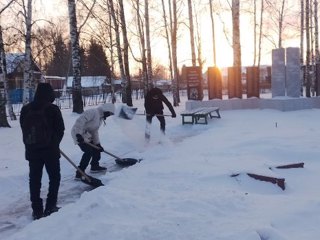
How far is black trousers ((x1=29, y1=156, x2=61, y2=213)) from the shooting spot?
5.41m

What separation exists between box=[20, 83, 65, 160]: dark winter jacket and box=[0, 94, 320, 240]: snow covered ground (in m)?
0.74

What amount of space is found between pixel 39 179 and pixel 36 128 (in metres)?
0.73

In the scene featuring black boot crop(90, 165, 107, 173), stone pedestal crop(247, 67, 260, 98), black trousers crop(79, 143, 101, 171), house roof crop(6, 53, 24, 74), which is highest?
house roof crop(6, 53, 24, 74)

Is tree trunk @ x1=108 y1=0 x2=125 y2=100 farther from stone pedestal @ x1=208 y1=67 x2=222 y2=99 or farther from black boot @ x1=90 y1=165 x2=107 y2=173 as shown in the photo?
black boot @ x1=90 y1=165 x2=107 y2=173

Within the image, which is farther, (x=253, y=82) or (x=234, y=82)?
(x=234, y=82)

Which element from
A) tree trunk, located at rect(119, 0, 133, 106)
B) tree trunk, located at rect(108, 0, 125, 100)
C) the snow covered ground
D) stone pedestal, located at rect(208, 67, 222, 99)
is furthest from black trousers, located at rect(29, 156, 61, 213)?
tree trunk, located at rect(108, 0, 125, 100)

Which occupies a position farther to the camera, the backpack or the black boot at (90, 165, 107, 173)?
the black boot at (90, 165, 107, 173)

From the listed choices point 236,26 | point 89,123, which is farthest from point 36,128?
point 236,26

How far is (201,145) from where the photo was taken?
9531 millimetres

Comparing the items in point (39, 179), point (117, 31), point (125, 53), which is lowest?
point (39, 179)

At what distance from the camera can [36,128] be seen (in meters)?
5.19

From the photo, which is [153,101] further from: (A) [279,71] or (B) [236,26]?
(B) [236,26]

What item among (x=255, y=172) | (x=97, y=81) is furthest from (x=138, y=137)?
(x=97, y=81)

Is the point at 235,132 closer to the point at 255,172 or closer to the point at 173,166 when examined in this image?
the point at 173,166
